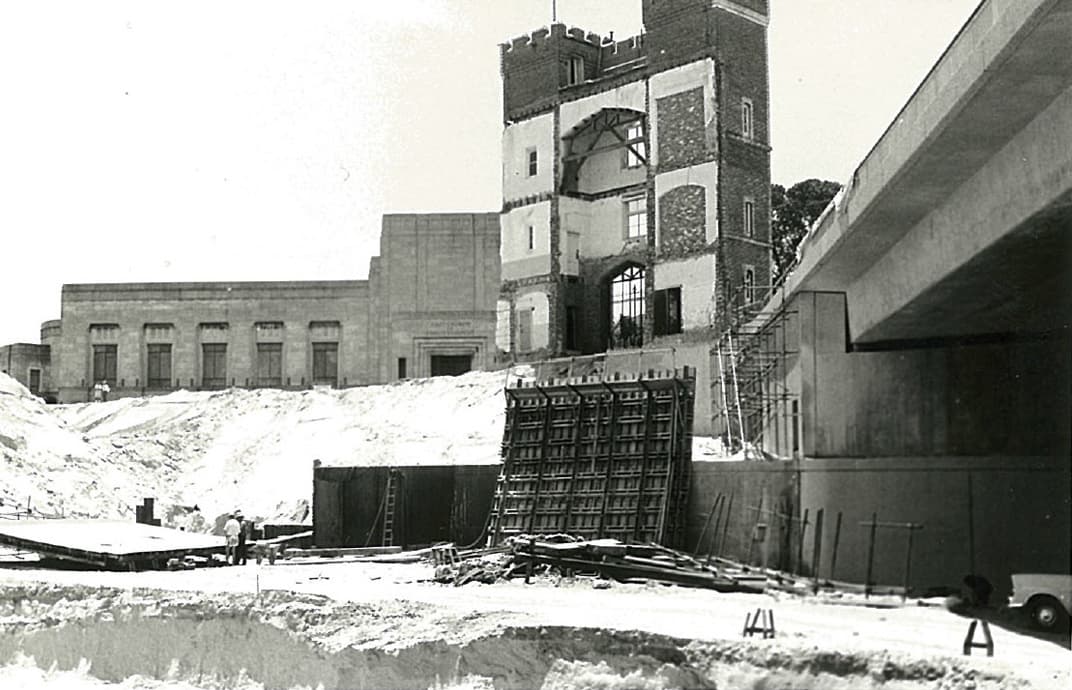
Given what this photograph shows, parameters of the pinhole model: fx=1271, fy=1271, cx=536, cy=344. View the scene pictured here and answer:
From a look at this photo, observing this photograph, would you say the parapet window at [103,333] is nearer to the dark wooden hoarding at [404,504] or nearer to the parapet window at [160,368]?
the parapet window at [160,368]

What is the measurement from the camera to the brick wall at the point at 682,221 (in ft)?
158

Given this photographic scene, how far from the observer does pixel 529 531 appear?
3250 centimetres

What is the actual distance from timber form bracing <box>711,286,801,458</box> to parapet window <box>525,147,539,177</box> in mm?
14136

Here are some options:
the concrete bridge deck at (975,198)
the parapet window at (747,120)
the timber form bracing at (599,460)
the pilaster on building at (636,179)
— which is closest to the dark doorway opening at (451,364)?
the pilaster on building at (636,179)

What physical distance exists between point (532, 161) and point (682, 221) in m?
9.46

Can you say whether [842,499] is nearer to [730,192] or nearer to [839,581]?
[839,581]

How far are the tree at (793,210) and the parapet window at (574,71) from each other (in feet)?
35.5

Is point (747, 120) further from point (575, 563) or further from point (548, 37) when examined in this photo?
point (575, 563)

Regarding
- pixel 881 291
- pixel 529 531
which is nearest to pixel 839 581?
pixel 881 291

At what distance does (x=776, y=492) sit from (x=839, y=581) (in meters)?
8.91

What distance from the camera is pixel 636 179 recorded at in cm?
5228

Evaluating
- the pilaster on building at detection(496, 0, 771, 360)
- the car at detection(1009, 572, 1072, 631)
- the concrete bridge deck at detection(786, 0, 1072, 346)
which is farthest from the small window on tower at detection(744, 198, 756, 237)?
the car at detection(1009, 572, 1072, 631)

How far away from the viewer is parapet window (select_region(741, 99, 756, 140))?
4797 centimetres

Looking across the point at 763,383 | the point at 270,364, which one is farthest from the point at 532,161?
the point at 763,383
